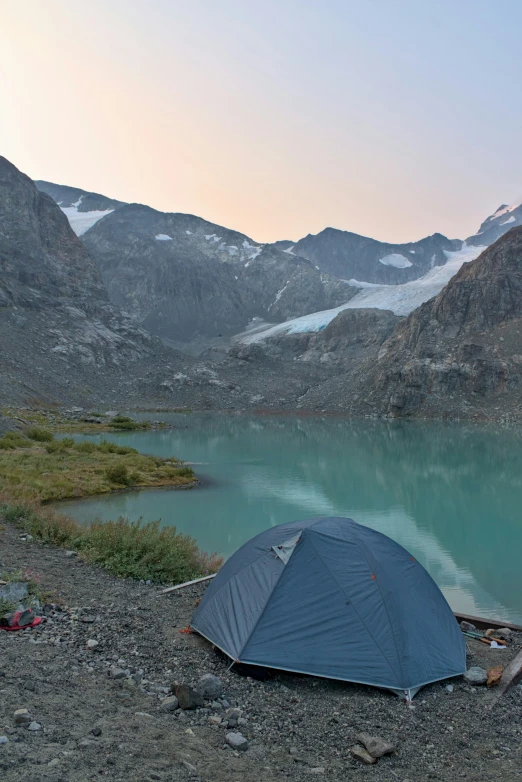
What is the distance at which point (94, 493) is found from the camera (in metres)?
24.8

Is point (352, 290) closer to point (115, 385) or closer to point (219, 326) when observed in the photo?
point (219, 326)

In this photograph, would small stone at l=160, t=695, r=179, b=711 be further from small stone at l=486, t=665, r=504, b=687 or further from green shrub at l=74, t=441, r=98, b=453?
green shrub at l=74, t=441, r=98, b=453

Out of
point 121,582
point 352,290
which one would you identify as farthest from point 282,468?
point 352,290

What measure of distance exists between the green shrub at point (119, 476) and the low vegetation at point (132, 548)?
1270 cm

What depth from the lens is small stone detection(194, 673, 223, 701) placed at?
20.7ft

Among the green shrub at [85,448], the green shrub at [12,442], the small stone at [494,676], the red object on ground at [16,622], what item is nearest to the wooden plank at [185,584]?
the red object on ground at [16,622]

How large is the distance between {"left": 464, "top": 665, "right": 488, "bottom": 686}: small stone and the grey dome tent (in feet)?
0.35

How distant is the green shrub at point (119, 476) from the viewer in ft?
89.2

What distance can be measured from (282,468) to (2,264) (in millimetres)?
78546

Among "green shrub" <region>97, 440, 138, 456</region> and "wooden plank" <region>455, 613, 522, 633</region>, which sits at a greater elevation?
"wooden plank" <region>455, 613, 522, 633</region>

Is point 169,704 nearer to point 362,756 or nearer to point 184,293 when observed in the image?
point 362,756

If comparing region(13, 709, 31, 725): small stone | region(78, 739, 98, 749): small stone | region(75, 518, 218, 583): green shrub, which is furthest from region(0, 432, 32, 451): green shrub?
region(78, 739, 98, 749): small stone

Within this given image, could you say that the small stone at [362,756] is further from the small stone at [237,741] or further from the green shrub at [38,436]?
the green shrub at [38,436]

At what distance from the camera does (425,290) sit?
14212 centimetres
